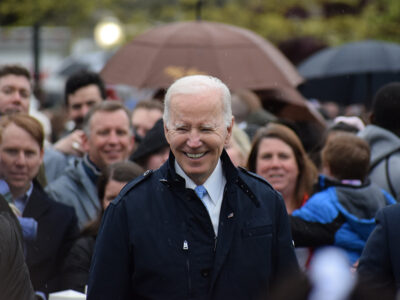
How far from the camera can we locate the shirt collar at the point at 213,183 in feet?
10.5

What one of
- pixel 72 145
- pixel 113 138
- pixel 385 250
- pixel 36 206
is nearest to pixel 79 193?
pixel 113 138

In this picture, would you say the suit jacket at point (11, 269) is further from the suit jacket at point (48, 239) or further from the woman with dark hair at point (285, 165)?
the woman with dark hair at point (285, 165)

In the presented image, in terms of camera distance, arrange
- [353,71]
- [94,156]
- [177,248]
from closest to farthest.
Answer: [177,248], [94,156], [353,71]

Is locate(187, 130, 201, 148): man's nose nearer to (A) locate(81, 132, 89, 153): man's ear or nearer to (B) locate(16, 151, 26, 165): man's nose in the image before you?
(B) locate(16, 151, 26, 165): man's nose

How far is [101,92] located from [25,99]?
2.93 feet

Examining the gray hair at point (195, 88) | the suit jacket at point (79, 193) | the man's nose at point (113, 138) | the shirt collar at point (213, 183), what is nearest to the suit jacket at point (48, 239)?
the suit jacket at point (79, 193)

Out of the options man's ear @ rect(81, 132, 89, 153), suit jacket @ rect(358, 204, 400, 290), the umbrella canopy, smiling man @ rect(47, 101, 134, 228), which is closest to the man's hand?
man's ear @ rect(81, 132, 89, 153)

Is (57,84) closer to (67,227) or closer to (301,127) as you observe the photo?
(301,127)

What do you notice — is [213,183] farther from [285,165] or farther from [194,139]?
[285,165]

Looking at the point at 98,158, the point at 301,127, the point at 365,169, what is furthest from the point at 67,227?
the point at 301,127

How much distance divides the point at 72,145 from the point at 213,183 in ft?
12.4

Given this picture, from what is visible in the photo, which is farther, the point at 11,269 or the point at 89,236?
the point at 89,236

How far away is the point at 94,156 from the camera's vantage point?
621 cm

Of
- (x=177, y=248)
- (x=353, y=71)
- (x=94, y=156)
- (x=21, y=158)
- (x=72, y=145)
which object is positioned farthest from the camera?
(x=353, y=71)
